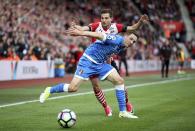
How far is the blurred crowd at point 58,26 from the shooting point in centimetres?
3247

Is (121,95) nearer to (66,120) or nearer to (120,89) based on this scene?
(120,89)

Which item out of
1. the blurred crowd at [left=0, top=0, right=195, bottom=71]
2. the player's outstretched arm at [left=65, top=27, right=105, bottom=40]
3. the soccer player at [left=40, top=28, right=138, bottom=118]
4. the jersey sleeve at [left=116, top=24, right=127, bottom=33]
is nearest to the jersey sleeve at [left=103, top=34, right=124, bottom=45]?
the soccer player at [left=40, top=28, right=138, bottom=118]

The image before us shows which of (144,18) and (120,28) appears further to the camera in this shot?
(120,28)

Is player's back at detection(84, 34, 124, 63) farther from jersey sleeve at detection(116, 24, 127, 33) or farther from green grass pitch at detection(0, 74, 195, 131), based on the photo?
green grass pitch at detection(0, 74, 195, 131)

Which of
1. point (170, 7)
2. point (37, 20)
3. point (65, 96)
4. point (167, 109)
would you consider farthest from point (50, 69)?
point (170, 7)

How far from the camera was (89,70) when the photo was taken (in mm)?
12711

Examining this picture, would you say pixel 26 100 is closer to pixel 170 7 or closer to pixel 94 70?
pixel 94 70

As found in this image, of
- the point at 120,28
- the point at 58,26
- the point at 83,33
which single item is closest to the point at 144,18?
the point at 120,28

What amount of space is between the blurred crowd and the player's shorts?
16708mm

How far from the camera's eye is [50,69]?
3419 cm

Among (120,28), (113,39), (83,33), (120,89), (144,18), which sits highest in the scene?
(144,18)

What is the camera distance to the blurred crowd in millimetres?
32469

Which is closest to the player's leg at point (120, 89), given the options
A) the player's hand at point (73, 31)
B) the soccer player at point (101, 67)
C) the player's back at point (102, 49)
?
the soccer player at point (101, 67)

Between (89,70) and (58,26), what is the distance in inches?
1104
